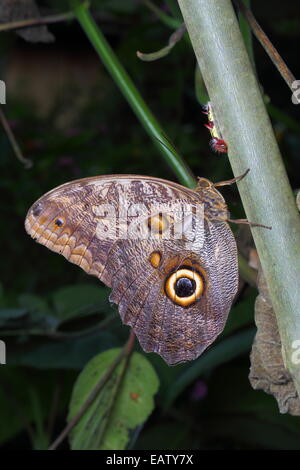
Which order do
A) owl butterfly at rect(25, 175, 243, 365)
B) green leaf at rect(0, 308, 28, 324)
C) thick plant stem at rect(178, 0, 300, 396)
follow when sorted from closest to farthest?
thick plant stem at rect(178, 0, 300, 396)
owl butterfly at rect(25, 175, 243, 365)
green leaf at rect(0, 308, 28, 324)

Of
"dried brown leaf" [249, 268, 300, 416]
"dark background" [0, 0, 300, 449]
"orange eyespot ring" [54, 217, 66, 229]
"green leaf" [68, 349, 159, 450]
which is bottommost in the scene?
"dark background" [0, 0, 300, 449]

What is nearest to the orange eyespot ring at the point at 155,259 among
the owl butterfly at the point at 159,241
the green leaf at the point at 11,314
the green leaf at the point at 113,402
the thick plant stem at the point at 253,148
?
the owl butterfly at the point at 159,241

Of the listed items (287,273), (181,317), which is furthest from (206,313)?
(287,273)

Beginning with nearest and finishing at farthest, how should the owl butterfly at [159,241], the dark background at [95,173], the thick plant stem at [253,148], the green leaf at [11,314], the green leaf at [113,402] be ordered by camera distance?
the thick plant stem at [253,148]
the owl butterfly at [159,241]
the green leaf at [113,402]
the green leaf at [11,314]
the dark background at [95,173]

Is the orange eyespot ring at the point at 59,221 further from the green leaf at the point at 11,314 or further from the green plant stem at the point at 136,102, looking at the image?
the green leaf at the point at 11,314

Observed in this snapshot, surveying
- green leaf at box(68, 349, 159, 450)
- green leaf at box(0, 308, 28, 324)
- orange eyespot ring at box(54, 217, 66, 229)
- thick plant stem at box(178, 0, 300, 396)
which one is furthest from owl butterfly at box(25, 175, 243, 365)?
green leaf at box(0, 308, 28, 324)

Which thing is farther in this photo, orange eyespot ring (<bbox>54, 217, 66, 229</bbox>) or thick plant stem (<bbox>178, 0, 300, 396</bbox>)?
orange eyespot ring (<bbox>54, 217, 66, 229</bbox>)

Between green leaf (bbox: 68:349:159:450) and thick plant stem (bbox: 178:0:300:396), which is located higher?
thick plant stem (bbox: 178:0:300:396)

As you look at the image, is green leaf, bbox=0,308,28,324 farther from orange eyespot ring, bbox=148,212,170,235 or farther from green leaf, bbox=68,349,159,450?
orange eyespot ring, bbox=148,212,170,235
